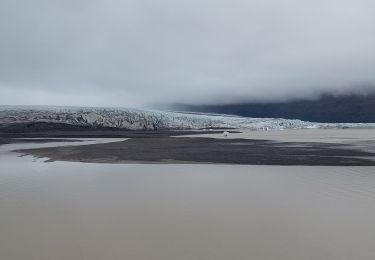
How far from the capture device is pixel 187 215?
330 inches

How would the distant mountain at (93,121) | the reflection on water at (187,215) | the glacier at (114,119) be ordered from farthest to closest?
1. the glacier at (114,119)
2. the distant mountain at (93,121)
3. the reflection on water at (187,215)

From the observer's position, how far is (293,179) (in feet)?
43.3

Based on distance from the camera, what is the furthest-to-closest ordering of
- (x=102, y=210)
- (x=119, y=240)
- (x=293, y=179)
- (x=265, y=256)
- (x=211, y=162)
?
(x=211, y=162) < (x=293, y=179) < (x=102, y=210) < (x=119, y=240) < (x=265, y=256)

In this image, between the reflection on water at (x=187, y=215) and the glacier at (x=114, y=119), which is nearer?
the reflection on water at (x=187, y=215)

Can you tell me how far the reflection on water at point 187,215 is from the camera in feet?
20.6

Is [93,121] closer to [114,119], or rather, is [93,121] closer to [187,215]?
[114,119]

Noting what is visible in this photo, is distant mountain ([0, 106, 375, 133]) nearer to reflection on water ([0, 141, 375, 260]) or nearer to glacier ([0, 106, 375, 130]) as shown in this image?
glacier ([0, 106, 375, 130])

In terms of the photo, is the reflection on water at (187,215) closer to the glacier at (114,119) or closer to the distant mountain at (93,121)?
the distant mountain at (93,121)

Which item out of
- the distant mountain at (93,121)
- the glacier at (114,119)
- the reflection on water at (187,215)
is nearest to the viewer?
the reflection on water at (187,215)

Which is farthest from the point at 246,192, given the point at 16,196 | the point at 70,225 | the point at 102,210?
the point at 16,196

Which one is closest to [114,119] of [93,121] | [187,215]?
[93,121]

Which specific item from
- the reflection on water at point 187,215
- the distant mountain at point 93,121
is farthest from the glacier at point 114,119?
the reflection on water at point 187,215

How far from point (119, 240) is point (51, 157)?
14.4 meters

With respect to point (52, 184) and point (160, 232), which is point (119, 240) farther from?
point (52, 184)
